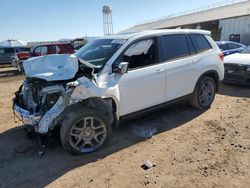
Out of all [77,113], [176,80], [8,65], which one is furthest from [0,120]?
[8,65]

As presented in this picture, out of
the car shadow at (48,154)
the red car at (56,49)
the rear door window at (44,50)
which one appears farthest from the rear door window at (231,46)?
the rear door window at (44,50)

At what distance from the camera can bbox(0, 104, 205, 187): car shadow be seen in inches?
147

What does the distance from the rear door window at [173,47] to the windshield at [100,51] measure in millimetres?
942

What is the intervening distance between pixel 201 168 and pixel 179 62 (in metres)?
2.41

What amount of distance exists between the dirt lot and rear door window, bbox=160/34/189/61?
1385 mm

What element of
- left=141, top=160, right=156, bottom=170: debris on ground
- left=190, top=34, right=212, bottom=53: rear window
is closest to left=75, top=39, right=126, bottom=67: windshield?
left=141, top=160, right=156, bottom=170: debris on ground

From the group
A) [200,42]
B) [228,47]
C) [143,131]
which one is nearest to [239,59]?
[200,42]

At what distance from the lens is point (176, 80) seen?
539 centimetres

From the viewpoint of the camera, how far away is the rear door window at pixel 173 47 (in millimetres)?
5235

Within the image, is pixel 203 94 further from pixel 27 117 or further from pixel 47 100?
pixel 27 117

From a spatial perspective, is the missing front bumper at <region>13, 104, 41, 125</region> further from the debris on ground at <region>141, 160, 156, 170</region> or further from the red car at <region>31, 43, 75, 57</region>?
the red car at <region>31, 43, 75, 57</region>

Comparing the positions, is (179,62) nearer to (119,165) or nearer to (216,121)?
(216,121)

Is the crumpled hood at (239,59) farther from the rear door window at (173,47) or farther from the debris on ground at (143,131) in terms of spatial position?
the debris on ground at (143,131)

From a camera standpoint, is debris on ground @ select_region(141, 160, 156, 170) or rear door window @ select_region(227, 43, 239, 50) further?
rear door window @ select_region(227, 43, 239, 50)
